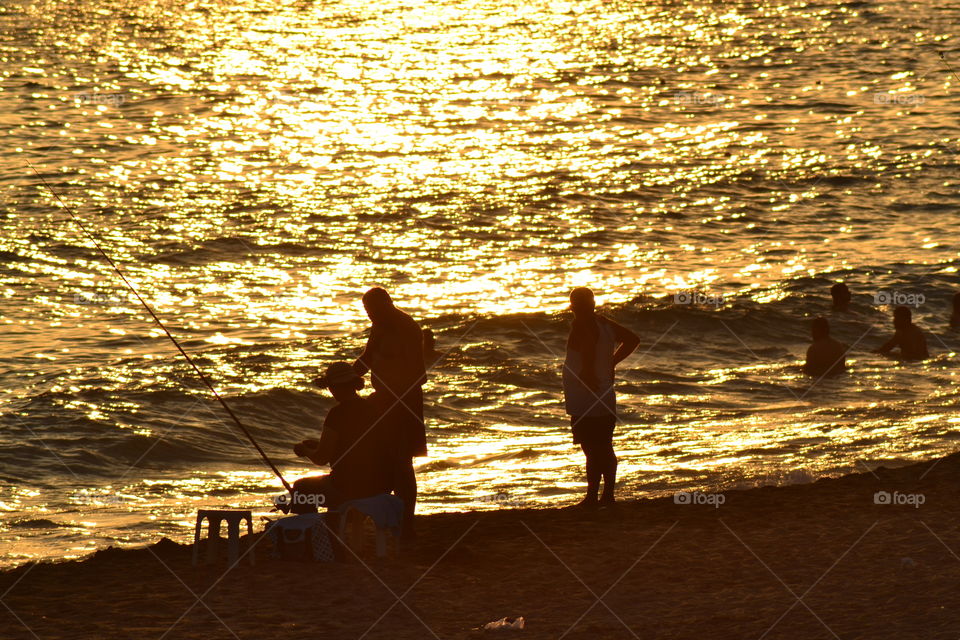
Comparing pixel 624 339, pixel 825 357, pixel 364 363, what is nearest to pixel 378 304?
pixel 364 363

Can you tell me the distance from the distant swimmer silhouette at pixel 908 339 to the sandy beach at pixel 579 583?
7864 millimetres

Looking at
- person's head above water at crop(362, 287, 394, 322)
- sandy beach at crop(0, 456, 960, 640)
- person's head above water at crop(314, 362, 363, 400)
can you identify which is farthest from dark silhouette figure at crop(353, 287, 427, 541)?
sandy beach at crop(0, 456, 960, 640)

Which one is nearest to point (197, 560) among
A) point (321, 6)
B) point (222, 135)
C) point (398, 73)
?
point (222, 135)

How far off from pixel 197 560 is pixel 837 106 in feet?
109

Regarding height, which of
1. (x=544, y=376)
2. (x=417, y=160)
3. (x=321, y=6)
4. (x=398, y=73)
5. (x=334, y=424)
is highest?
(x=321, y=6)

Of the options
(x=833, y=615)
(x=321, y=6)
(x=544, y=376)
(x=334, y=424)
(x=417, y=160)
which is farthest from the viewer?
(x=321, y=6)

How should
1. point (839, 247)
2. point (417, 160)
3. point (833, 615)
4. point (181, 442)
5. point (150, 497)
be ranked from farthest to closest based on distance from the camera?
1. point (417, 160)
2. point (839, 247)
3. point (181, 442)
4. point (150, 497)
5. point (833, 615)

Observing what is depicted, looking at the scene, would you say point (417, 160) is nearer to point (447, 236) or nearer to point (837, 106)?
point (447, 236)

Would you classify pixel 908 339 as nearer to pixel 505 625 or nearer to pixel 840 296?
pixel 840 296

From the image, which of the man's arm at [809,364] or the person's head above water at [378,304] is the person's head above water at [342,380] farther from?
the man's arm at [809,364]

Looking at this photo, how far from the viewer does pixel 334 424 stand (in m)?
7.62

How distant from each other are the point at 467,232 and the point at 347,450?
60.6ft

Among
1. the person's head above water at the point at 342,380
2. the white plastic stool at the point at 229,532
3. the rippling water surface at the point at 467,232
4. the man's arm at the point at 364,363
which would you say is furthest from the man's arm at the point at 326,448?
the rippling water surface at the point at 467,232

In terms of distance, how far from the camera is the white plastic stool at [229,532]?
7520 mm
